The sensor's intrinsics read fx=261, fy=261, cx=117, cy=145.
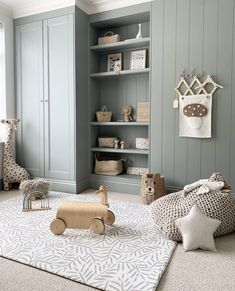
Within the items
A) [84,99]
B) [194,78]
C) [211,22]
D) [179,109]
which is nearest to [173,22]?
[211,22]

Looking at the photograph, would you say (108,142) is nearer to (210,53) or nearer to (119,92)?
(119,92)

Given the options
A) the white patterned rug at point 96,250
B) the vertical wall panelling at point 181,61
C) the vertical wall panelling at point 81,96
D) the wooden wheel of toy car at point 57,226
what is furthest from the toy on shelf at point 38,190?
the vertical wall panelling at point 181,61

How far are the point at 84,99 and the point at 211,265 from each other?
2.53 metres

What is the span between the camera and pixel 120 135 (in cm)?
382

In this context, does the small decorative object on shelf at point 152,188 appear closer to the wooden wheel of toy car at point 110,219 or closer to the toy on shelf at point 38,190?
the wooden wheel of toy car at point 110,219

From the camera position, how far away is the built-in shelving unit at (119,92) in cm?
345

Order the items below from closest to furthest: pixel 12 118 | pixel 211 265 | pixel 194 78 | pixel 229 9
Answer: pixel 211 265
pixel 229 9
pixel 194 78
pixel 12 118

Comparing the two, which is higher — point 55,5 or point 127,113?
point 55,5

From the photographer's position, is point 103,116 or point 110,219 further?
point 103,116

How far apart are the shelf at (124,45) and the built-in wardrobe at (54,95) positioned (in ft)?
0.69

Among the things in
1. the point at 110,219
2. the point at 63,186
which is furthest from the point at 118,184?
the point at 110,219

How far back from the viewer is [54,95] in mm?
3449

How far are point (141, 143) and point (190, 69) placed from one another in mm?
1139

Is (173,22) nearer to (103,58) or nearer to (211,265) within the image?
(103,58)
